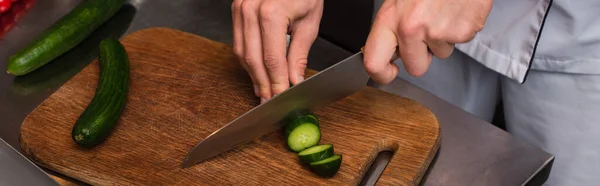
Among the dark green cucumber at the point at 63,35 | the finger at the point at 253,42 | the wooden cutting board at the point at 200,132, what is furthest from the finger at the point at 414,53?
the dark green cucumber at the point at 63,35

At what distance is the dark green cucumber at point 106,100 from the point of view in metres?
1.50

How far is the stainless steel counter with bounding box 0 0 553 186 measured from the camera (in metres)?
1.50

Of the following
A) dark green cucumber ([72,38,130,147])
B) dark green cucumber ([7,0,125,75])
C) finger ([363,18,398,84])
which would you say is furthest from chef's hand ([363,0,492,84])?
dark green cucumber ([7,0,125,75])

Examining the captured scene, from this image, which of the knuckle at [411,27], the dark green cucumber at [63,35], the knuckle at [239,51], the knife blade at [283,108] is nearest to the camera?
the knuckle at [411,27]

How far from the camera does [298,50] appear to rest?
1.53 metres

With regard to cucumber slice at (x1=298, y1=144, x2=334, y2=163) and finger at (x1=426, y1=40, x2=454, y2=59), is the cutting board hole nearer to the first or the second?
cucumber slice at (x1=298, y1=144, x2=334, y2=163)

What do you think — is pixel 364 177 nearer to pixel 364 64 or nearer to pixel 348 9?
pixel 364 64

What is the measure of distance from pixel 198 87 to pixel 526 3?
74 cm

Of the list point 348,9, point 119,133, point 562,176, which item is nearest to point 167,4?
point 119,133

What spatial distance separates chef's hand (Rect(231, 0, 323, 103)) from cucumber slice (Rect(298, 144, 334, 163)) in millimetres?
150

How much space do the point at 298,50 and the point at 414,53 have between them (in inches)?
9.9

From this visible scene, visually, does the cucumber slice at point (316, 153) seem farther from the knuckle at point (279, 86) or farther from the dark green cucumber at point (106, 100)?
the dark green cucumber at point (106, 100)

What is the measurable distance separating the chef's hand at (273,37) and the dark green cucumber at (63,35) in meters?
0.49

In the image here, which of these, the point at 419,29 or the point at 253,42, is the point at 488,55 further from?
the point at 253,42
